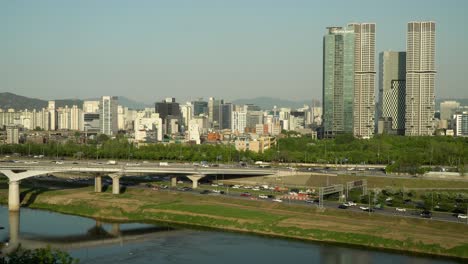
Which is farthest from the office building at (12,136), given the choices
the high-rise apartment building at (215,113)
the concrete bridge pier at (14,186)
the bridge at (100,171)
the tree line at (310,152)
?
the high-rise apartment building at (215,113)

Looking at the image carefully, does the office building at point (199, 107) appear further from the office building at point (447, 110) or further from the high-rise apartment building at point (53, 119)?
the office building at point (447, 110)

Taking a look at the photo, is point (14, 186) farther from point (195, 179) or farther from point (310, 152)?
point (310, 152)

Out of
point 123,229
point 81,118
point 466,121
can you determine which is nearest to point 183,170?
point 123,229

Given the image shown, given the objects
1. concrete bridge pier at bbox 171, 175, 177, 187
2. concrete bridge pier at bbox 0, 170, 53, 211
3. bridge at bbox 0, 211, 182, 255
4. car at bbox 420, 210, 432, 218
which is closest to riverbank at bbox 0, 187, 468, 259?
car at bbox 420, 210, 432, 218

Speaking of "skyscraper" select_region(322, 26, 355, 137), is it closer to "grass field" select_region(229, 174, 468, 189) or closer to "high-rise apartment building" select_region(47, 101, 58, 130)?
"grass field" select_region(229, 174, 468, 189)

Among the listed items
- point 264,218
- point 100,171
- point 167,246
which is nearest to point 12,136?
point 100,171

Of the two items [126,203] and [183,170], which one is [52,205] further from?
[183,170]
